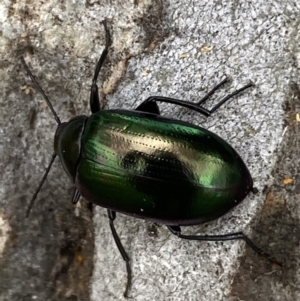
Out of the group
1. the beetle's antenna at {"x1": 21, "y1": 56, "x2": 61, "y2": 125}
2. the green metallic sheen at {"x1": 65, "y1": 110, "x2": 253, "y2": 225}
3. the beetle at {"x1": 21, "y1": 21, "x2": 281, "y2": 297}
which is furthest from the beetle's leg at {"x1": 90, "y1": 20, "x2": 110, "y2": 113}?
the beetle's antenna at {"x1": 21, "y1": 56, "x2": 61, "y2": 125}

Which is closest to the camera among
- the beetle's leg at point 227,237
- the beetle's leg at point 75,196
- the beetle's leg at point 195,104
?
the beetle's leg at point 227,237

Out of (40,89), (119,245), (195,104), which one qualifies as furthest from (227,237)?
(40,89)

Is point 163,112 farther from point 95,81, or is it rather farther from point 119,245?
point 119,245

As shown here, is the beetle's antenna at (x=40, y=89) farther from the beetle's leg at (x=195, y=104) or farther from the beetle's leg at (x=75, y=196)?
the beetle's leg at (x=195, y=104)

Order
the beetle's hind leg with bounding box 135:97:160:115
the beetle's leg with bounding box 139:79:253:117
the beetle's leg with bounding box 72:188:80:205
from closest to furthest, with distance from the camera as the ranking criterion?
the beetle's leg with bounding box 139:79:253:117, the beetle's hind leg with bounding box 135:97:160:115, the beetle's leg with bounding box 72:188:80:205

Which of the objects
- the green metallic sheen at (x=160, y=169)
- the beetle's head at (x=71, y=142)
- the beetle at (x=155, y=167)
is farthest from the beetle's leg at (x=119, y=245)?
the beetle's head at (x=71, y=142)

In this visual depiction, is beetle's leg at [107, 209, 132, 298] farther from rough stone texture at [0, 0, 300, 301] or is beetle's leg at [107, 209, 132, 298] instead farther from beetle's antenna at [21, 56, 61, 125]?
beetle's antenna at [21, 56, 61, 125]
